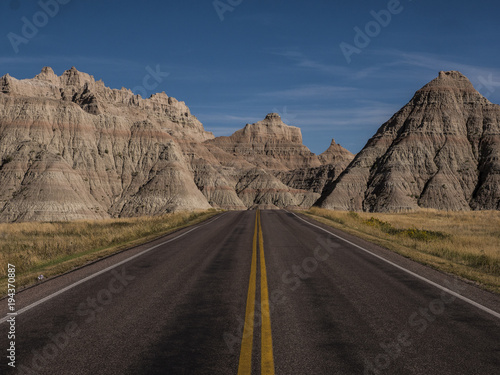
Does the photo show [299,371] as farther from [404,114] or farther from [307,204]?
[307,204]

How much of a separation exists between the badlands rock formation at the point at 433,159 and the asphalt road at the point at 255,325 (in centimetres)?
7475

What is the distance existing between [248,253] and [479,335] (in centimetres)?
843

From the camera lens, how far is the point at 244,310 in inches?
257

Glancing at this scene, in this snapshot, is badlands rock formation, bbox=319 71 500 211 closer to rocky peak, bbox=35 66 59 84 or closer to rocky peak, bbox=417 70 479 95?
rocky peak, bbox=417 70 479 95

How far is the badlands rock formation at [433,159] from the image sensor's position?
80.1 m

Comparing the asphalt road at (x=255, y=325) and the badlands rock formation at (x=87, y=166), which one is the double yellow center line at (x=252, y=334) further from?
the badlands rock formation at (x=87, y=166)

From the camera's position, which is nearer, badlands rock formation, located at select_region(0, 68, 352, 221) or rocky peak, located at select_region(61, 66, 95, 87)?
badlands rock formation, located at select_region(0, 68, 352, 221)

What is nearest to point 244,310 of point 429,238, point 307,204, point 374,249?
point 374,249

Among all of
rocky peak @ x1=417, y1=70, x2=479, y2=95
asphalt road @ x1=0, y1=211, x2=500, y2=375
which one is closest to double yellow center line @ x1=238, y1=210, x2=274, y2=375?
asphalt road @ x1=0, y1=211, x2=500, y2=375

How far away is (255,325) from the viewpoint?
574 centimetres

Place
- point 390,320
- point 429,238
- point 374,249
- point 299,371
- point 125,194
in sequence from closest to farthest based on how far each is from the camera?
1. point 299,371
2. point 390,320
3. point 374,249
4. point 429,238
5. point 125,194

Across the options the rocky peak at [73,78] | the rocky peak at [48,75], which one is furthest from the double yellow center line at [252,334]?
the rocky peak at [73,78]

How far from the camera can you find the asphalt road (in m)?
4.49

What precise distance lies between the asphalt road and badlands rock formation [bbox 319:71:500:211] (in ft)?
245
